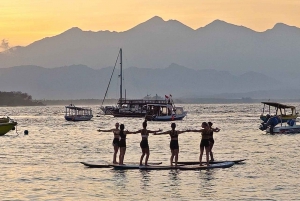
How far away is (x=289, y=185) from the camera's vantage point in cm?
3616

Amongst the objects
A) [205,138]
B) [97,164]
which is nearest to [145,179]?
[205,138]

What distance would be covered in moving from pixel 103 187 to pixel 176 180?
382 centimetres

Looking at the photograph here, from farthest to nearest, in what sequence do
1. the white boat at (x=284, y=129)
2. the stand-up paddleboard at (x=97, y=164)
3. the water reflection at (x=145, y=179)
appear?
the white boat at (x=284, y=129) → the stand-up paddleboard at (x=97, y=164) → the water reflection at (x=145, y=179)

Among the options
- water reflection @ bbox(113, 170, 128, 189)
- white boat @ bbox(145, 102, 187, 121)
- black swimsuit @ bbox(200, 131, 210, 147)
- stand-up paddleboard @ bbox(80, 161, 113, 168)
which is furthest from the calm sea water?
white boat @ bbox(145, 102, 187, 121)

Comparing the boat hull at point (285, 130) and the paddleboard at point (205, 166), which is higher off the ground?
the boat hull at point (285, 130)

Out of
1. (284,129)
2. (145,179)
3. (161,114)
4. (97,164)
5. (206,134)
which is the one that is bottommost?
(145,179)

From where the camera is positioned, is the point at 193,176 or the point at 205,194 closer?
the point at 205,194

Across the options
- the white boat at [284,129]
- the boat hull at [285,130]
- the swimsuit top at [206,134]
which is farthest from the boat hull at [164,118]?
the swimsuit top at [206,134]

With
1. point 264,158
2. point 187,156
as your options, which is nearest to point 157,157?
point 187,156

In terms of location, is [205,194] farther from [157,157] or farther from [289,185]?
[157,157]

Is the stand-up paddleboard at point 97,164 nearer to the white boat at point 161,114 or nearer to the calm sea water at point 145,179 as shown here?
the calm sea water at point 145,179

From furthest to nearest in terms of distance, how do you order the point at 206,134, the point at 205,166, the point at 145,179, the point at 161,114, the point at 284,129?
the point at 161,114, the point at 284,129, the point at 205,166, the point at 206,134, the point at 145,179

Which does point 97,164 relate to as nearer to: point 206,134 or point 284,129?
point 206,134

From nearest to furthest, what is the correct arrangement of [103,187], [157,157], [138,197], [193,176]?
[138,197] < [103,187] < [193,176] < [157,157]
